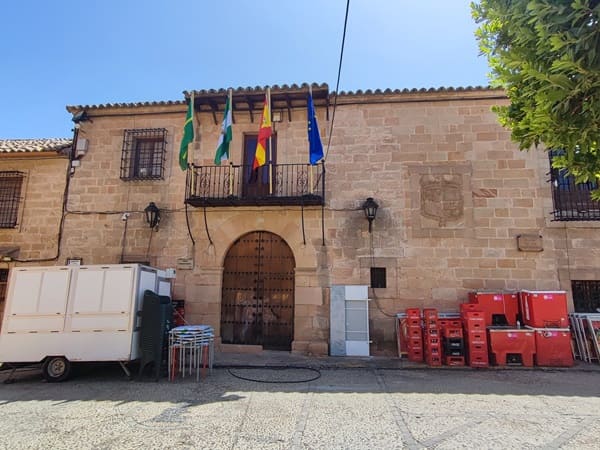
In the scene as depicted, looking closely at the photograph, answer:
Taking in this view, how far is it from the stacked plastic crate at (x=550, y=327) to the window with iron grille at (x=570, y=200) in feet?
6.00

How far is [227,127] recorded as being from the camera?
24.8 ft

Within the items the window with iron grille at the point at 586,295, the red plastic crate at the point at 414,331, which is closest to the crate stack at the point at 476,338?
the red plastic crate at the point at 414,331

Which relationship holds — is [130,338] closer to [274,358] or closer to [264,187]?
[274,358]

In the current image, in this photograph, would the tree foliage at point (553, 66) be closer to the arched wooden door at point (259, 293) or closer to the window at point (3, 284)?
the arched wooden door at point (259, 293)

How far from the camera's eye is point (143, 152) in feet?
28.7

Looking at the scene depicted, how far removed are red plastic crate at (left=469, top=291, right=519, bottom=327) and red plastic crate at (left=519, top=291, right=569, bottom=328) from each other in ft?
1.11

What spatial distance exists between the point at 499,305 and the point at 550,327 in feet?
2.73

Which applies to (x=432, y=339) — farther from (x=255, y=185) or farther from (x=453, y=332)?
(x=255, y=185)

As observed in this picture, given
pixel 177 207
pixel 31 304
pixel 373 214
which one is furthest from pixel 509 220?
pixel 31 304

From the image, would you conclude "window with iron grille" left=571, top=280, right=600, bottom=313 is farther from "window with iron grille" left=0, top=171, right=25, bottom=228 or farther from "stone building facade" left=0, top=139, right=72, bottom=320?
"window with iron grille" left=0, top=171, right=25, bottom=228

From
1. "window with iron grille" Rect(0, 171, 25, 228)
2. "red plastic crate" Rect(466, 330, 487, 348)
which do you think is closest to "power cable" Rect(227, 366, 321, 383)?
"red plastic crate" Rect(466, 330, 487, 348)

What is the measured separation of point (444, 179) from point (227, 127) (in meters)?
4.64

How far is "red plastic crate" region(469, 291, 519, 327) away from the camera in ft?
22.3

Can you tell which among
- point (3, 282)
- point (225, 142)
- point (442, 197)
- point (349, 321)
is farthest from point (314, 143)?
point (3, 282)
